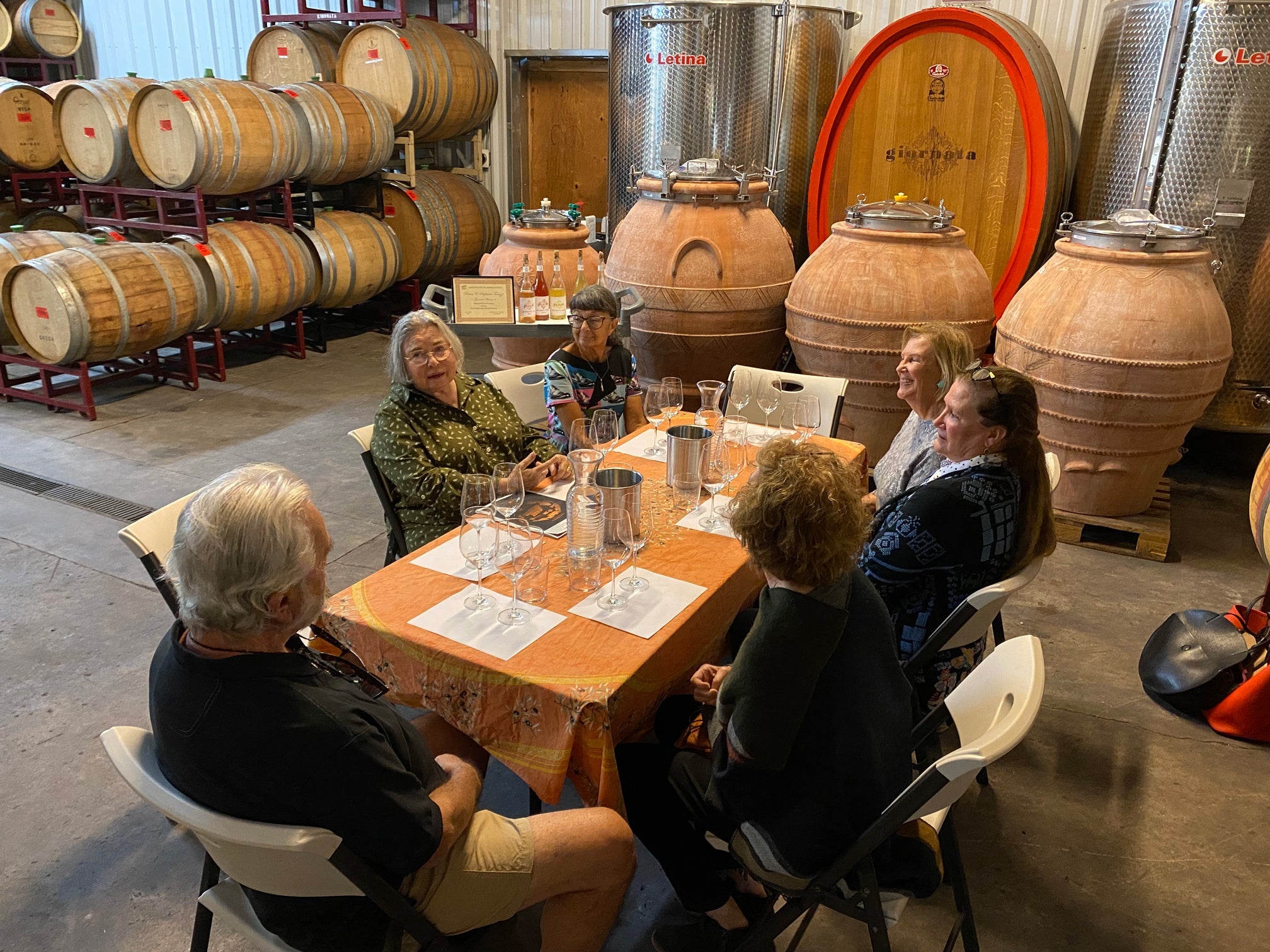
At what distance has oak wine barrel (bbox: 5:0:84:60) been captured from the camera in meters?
9.09

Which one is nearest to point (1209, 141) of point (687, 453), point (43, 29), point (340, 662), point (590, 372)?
point (590, 372)

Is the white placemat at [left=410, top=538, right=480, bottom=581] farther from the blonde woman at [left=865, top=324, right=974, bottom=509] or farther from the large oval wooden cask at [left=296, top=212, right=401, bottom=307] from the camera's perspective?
the large oval wooden cask at [left=296, top=212, right=401, bottom=307]

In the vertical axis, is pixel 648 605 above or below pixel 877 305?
below

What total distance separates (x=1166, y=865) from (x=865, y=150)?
4.43 metres

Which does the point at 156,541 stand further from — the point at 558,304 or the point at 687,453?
the point at 558,304

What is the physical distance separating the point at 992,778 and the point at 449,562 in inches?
68.7

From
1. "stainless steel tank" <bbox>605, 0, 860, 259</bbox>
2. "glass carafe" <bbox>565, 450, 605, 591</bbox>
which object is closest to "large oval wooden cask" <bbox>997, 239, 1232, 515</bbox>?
"stainless steel tank" <bbox>605, 0, 860, 259</bbox>

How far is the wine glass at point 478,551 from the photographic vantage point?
79.8 inches

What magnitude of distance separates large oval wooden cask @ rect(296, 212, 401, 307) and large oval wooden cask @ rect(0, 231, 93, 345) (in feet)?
4.88

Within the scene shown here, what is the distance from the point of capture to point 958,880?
2.00 metres

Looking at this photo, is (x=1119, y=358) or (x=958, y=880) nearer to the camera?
(x=958, y=880)

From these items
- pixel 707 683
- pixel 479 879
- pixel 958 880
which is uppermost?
pixel 707 683

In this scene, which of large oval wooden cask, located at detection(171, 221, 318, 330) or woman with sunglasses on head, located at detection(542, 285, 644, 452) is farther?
large oval wooden cask, located at detection(171, 221, 318, 330)

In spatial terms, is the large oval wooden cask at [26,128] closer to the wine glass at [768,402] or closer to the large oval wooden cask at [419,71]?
the large oval wooden cask at [419,71]
